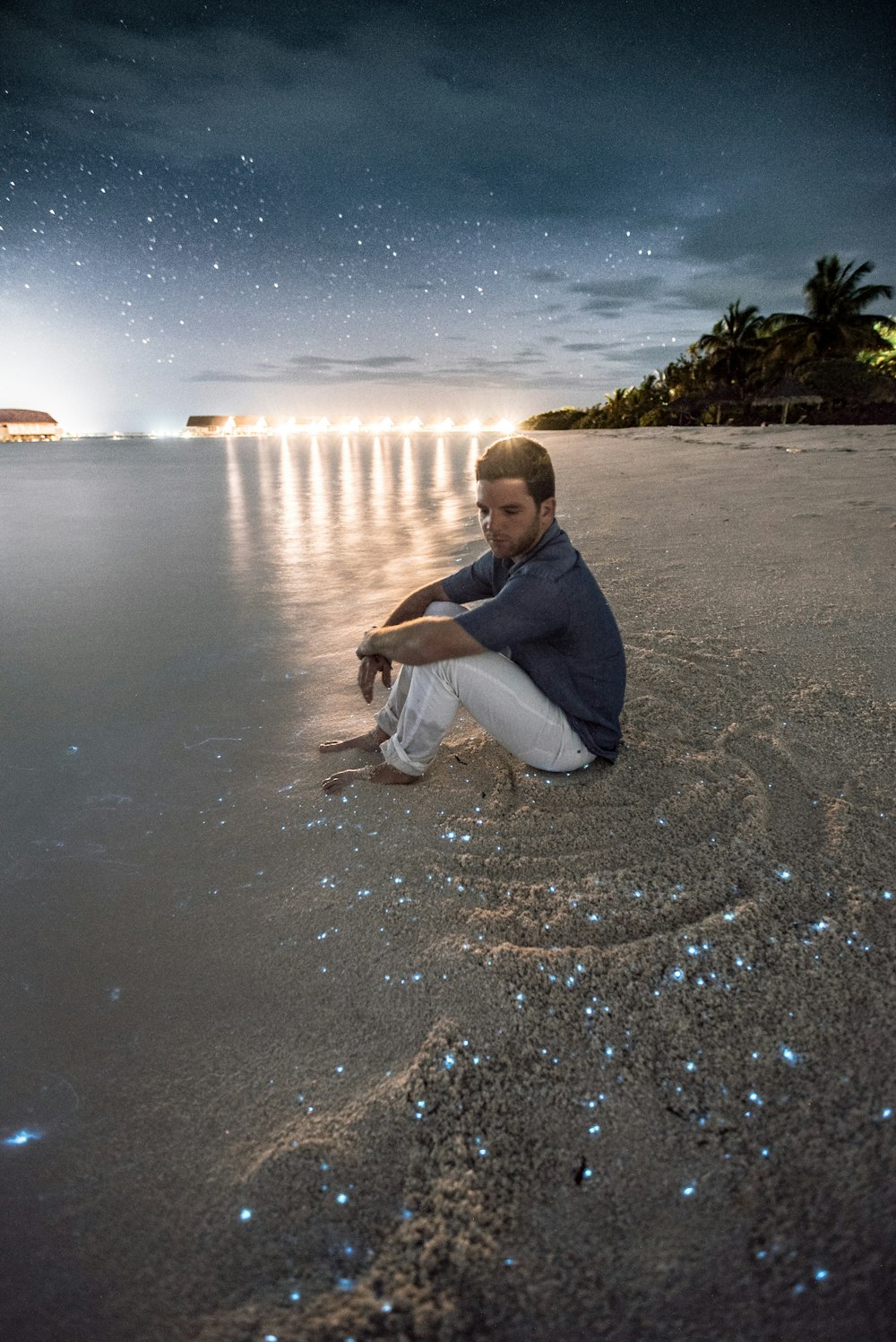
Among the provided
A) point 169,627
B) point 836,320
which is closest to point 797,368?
point 836,320

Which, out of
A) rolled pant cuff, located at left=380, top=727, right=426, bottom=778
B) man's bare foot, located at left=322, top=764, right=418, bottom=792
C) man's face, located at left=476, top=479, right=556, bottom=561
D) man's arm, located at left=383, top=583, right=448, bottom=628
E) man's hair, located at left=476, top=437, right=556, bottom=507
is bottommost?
man's bare foot, located at left=322, top=764, right=418, bottom=792

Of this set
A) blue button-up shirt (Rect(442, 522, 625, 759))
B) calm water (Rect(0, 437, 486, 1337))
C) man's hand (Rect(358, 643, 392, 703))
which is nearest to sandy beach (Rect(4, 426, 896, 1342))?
calm water (Rect(0, 437, 486, 1337))

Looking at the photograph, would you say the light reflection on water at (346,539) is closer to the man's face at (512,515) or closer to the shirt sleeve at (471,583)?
the shirt sleeve at (471,583)

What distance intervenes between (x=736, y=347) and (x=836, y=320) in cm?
622

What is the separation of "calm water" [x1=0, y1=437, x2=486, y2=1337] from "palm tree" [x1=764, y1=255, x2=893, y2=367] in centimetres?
3300

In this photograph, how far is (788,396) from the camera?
2736 centimetres

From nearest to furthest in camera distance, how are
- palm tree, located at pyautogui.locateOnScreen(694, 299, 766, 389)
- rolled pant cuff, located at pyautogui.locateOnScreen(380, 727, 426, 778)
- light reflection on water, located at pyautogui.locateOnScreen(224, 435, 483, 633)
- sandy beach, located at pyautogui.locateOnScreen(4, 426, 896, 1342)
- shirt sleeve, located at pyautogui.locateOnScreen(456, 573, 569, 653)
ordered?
sandy beach, located at pyautogui.locateOnScreen(4, 426, 896, 1342)
shirt sleeve, located at pyautogui.locateOnScreen(456, 573, 569, 653)
rolled pant cuff, located at pyautogui.locateOnScreen(380, 727, 426, 778)
light reflection on water, located at pyautogui.locateOnScreen(224, 435, 483, 633)
palm tree, located at pyautogui.locateOnScreen(694, 299, 766, 389)

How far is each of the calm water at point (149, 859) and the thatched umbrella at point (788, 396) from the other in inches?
1037

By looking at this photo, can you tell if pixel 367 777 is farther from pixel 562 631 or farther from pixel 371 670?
pixel 562 631

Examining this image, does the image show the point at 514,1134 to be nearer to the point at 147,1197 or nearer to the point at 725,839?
the point at 147,1197

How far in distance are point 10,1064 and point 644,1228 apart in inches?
56.7

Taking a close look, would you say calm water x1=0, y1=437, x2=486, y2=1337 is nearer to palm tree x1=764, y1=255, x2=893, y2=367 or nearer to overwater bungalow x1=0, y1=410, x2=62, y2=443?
palm tree x1=764, y1=255, x2=893, y2=367

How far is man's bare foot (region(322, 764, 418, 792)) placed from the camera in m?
2.64

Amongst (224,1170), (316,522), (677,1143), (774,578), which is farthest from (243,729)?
(316,522)
